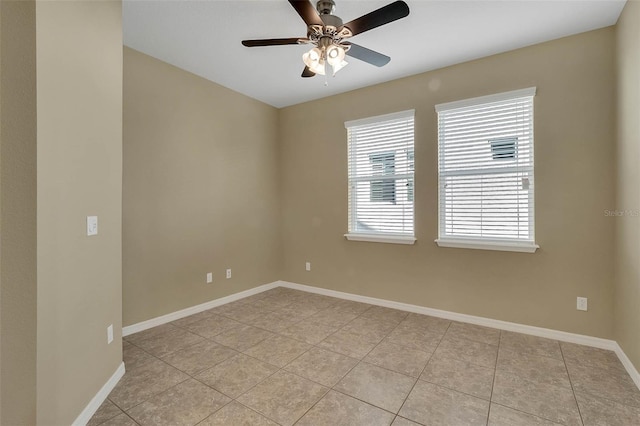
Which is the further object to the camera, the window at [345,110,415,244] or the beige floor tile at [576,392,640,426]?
the window at [345,110,415,244]

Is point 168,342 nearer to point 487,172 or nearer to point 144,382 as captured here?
point 144,382

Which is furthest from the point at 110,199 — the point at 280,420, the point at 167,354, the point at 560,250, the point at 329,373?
the point at 560,250

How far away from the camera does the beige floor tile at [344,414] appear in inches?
65.8

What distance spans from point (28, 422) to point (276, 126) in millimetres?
4063

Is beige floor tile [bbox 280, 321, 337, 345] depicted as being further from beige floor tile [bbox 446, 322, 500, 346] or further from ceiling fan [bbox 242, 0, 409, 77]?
ceiling fan [bbox 242, 0, 409, 77]

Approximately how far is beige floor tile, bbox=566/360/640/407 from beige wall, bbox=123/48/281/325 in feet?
11.5

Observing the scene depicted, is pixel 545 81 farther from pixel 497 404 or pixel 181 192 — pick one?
pixel 181 192

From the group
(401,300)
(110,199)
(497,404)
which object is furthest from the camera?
(401,300)

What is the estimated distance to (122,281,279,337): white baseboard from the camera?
288 cm

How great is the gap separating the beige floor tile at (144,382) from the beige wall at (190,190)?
85 cm

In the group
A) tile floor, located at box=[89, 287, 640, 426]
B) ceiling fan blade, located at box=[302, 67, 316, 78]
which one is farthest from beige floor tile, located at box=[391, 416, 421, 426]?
ceiling fan blade, located at box=[302, 67, 316, 78]

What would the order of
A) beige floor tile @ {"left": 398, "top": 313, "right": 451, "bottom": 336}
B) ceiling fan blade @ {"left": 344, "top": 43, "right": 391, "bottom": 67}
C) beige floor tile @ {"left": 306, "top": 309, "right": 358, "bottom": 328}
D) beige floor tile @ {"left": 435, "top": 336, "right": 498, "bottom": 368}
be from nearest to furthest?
ceiling fan blade @ {"left": 344, "top": 43, "right": 391, "bottom": 67}, beige floor tile @ {"left": 435, "top": 336, "right": 498, "bottom": 368}, beige floor tile @ {"left": 398, "top": 313, "right": 451, "bottom": 336}, beige floor tile @ {"left": 306, "top": 309, "right": 358, "bottom": 328}

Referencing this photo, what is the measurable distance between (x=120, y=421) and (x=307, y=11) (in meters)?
2.68

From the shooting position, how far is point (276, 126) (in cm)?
458
